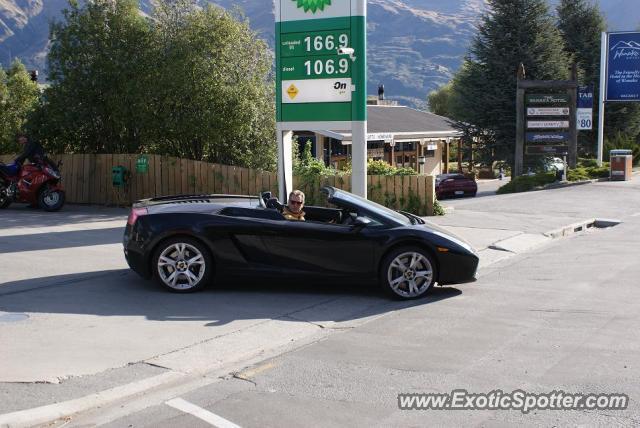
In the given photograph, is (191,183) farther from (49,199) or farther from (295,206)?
(295,206)

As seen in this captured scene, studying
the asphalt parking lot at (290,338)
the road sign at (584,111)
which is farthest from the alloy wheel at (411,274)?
the road sign at (584,111)

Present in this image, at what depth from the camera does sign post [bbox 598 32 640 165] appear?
32.3m

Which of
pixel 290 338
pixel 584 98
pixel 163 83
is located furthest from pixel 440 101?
pixel 290 338

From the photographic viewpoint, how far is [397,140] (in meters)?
43.9

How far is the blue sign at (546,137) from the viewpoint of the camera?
2858cm

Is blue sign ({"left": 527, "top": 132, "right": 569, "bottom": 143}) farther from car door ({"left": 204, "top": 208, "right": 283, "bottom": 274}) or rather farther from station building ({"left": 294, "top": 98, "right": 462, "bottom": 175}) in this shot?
car door ({"left": 204, "top": 208, "right": 283, "bottom": 274})

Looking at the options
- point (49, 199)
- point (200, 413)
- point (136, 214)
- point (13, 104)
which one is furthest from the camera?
point (13, 104)

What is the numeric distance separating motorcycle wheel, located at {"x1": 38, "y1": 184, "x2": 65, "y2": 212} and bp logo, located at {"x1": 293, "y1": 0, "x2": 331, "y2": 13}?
8.22 m

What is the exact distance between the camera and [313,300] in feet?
30.4

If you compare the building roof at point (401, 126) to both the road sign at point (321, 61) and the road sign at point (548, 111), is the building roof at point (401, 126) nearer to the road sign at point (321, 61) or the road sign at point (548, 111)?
the road sign at point (548, 111)

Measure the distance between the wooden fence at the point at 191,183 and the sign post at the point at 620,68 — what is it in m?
17.1

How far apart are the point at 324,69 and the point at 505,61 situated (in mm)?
25869

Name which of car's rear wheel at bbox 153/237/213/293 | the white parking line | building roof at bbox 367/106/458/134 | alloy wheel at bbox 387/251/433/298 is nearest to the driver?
car's rear wheel at bbox 153/237/213/293

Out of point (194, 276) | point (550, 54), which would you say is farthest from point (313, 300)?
point (550, 54)
